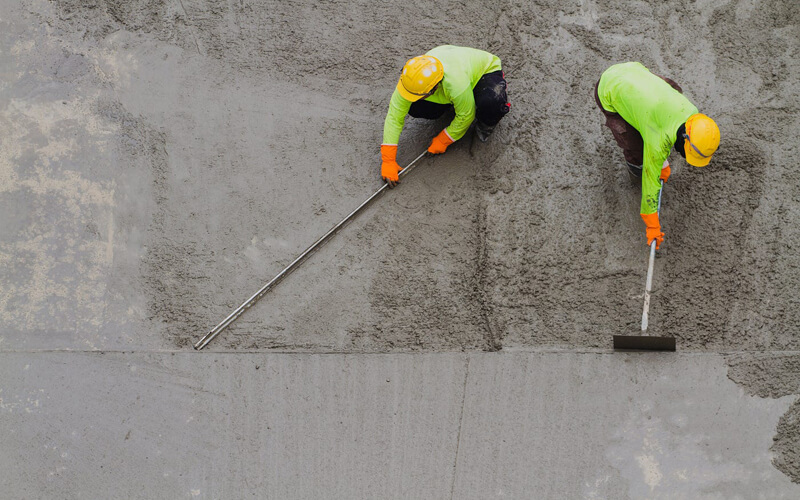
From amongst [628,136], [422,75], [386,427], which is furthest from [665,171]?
[386,427]

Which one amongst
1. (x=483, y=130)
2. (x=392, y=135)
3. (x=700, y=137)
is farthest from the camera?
(x=483, y=130)

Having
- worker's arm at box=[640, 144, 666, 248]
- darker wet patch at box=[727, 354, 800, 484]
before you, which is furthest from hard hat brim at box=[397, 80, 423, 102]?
darker wet patch at box=[727, 354, 800, 484]

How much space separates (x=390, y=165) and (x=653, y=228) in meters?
1.39

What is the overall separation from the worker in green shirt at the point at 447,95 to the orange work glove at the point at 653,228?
92cm

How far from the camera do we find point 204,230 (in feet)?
11.6

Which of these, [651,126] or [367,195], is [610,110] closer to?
[651,126]

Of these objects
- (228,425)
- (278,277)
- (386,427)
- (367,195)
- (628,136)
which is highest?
(628,136)

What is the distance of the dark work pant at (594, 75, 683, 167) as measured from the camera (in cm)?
332

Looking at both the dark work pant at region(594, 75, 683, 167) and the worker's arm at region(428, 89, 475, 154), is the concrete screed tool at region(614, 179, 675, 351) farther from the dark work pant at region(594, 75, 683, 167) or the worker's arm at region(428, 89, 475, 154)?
the worker's arm at region(428, 89, 475, 154)

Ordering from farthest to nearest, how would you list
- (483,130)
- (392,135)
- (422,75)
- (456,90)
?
1. (483,130)
2. (392,135)
3. (456,90)
4. (422,75)

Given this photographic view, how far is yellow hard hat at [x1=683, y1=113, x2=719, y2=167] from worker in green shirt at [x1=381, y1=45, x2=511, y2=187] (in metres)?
0.94

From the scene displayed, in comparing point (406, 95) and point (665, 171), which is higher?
point (665, 171)

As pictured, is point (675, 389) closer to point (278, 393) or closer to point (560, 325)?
point (560, 325)

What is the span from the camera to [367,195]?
3586 millimetres
